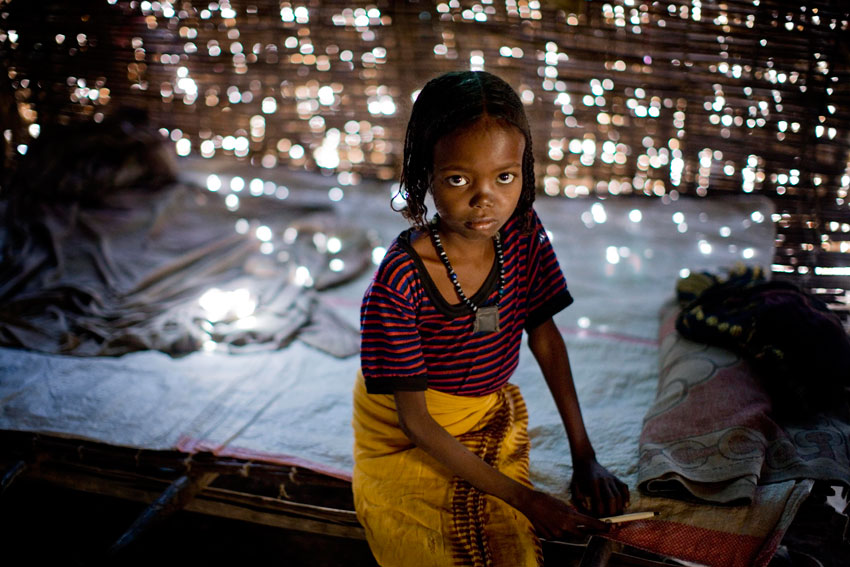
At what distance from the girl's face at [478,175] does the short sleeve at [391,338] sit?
17 centimetres

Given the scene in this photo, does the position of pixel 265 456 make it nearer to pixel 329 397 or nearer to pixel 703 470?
pixel 329 397

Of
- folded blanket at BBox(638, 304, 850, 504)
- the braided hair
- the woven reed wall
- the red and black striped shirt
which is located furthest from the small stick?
the woven reed wall

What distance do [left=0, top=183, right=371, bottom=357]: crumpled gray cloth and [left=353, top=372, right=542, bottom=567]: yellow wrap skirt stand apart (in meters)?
0.92

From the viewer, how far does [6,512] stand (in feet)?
6.96

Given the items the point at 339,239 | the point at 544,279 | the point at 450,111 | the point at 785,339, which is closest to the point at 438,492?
the point at 544,279

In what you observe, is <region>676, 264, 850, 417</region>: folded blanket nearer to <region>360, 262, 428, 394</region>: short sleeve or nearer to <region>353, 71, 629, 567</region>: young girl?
<region>353, 71, 629, 567</region>: young girl

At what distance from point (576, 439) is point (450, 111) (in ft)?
2.56

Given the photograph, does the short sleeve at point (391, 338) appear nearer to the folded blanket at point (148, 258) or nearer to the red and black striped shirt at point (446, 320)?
the red and black striped shirt at point (446, 320)

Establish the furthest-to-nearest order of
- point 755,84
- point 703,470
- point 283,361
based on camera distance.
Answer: point 755,84 < point 283,361 < point 703,470

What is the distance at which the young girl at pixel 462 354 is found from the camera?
1.17 metres

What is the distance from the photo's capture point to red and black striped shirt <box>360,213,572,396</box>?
1250 mm

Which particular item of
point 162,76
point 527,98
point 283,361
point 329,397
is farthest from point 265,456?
point 162,76

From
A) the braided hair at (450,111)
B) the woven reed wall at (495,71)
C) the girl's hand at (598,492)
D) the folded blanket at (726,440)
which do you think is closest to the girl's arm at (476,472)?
the girl's hand at (598,492)

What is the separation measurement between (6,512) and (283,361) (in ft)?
3.23
